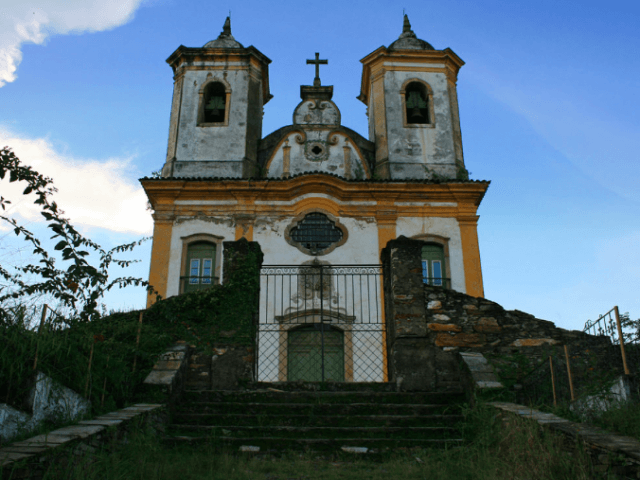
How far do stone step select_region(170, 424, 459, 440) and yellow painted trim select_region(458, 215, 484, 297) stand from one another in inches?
329

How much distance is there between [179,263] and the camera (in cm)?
1468

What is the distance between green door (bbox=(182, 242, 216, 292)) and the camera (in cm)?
1460

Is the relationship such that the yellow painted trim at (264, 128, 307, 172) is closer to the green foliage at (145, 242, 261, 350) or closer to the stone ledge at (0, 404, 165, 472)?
the green foliage at (145, 242, 261, 350)

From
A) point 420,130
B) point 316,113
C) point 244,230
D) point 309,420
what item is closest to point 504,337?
point 309,420

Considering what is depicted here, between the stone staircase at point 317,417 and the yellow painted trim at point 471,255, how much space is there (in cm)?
727

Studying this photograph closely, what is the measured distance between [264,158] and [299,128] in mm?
1333

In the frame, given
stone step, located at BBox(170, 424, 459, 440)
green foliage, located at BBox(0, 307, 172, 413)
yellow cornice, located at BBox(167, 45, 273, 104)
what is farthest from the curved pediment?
stone step, located at BBox(170, 424, 459, 440)

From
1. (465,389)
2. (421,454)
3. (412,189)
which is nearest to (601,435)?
(421,454)

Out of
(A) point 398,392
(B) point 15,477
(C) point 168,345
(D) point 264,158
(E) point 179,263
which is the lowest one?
(B) point 15,477

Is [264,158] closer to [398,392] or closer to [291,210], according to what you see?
[291,210]

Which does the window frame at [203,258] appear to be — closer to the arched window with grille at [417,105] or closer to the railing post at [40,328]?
the arched window with grille at [417,105]

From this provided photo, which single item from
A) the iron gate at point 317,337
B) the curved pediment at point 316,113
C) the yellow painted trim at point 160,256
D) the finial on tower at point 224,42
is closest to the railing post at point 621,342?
the iron gate at point 317,337

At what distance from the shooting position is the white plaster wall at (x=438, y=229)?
1501 cm

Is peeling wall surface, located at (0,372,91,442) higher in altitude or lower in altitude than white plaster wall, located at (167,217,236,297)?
lower
